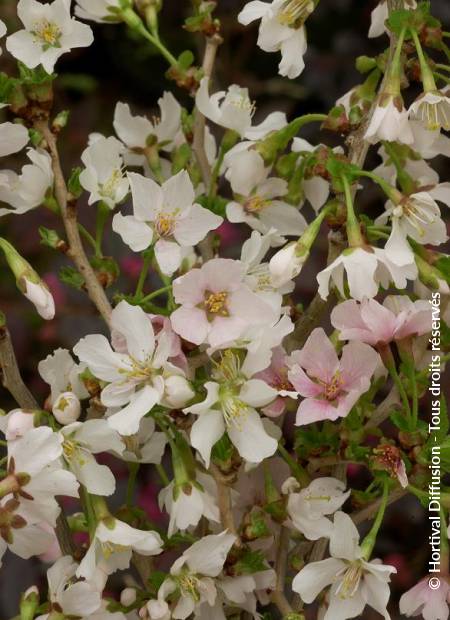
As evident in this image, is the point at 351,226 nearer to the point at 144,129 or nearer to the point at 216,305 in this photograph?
the point at 216,305

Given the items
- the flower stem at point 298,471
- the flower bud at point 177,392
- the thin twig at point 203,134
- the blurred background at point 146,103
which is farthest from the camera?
the blurred background at point 146,103

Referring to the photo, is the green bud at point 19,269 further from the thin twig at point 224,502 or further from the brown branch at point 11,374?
the thin twig at point 224,502

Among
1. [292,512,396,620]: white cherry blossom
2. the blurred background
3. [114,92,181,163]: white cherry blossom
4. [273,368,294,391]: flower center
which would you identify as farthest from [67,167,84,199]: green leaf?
the blurred background

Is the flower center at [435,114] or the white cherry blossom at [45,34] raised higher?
the white cherry blossom at [45,34]

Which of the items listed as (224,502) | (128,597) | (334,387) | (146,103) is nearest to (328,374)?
(334,387)

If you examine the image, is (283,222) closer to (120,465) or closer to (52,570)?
(52,570)

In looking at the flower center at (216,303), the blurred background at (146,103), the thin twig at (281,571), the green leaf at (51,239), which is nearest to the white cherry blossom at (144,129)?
the green leaf at (51,239)

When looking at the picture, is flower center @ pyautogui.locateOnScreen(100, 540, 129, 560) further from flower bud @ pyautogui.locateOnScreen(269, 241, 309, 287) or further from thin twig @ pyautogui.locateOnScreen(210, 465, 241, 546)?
flower bud @ pyautogui.locateOnScreen(269, 241, 309, 287)
